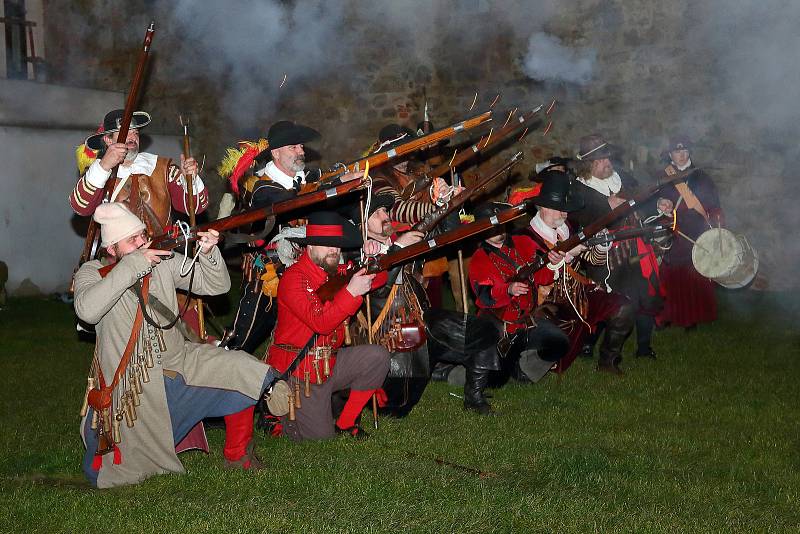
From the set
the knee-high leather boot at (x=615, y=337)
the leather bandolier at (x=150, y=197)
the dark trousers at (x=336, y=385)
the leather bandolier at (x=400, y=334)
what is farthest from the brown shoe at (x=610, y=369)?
the leather bandolier at (x=150, y=197)

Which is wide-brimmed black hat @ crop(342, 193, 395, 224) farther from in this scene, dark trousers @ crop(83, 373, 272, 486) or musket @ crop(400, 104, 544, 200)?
dark trousers @ crop(83, 373, 272, 486)

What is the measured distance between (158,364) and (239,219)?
31.6 inches

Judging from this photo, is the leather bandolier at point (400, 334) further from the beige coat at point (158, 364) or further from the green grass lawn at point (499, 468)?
the beige coat at point (158, 364)

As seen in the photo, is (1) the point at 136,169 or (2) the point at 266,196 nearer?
(1) the point at 136,169

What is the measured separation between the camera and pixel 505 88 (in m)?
12.4

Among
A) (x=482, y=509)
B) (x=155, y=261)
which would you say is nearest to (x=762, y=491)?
(x=482, y=509)

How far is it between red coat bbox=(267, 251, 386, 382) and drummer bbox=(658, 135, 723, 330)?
12.9 ft

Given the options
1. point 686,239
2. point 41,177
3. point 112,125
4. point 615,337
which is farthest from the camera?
point 41,177

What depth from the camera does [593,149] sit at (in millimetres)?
7867

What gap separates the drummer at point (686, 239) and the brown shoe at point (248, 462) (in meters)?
4.66

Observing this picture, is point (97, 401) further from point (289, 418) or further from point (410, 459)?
point (410, 459)

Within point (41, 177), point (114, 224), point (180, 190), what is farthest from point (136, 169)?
point (41, 177)

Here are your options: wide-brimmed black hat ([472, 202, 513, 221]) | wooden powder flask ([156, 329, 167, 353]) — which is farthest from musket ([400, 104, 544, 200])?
wooden powder flask ([156, 329, 167, 353])

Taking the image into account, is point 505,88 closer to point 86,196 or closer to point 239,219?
point 86,196
